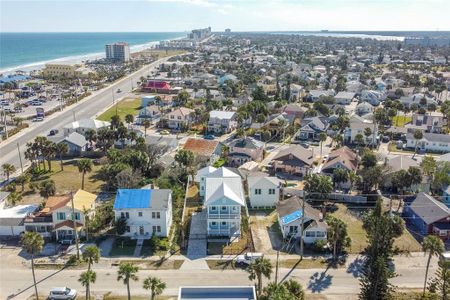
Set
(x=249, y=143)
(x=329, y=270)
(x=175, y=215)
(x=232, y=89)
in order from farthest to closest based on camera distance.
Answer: (x=232, y=89) → (x=249, y=143) → (x=175, y=215) → (x=329, y=270)

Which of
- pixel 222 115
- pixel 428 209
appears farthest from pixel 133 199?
pixel 222 115

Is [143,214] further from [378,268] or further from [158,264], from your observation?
[378,268]

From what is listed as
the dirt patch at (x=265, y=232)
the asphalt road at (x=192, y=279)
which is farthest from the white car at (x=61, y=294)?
the dirt patch at (x=265, y=232)

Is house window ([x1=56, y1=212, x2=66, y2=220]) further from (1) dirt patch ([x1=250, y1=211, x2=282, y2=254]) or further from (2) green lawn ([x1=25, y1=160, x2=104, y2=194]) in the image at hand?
(1) dirt patch ([x1=250, y1=211, x2=282, y2=254])

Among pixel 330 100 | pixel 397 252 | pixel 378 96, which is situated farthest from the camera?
pixel 378 96

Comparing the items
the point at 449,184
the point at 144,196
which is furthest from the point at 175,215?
the point at 449,184

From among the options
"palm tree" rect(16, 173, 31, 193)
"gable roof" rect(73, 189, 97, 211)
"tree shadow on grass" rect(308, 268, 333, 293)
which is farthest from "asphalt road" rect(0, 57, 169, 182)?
"tree shadow on grass" rect(308, 268, 333, 293)

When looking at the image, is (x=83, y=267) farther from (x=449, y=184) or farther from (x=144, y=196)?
(x=449, y=184)
